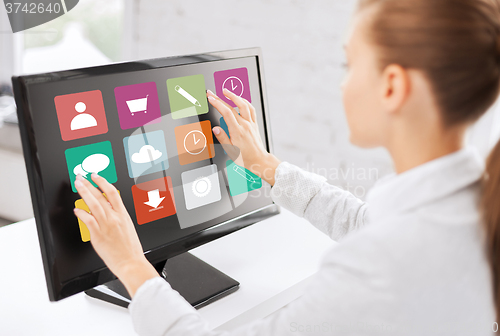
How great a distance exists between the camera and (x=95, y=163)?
665 millimetres

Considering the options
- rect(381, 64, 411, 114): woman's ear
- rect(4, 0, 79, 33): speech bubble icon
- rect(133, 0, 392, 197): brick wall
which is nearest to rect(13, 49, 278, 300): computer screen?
rect(381, 64, 411, 114): woman's ear

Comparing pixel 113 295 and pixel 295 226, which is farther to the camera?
pixel 295 226

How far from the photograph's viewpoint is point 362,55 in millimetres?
531

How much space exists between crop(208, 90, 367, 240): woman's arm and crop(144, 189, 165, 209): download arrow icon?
162mm

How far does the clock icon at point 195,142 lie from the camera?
0.77 meters

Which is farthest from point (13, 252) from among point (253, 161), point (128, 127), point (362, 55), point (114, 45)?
point (114, 45)

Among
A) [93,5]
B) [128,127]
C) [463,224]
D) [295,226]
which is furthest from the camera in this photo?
[93,5]

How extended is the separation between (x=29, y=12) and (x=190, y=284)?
6.53 feet

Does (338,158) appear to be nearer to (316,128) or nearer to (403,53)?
(316,128)

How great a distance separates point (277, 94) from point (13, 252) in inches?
45.9

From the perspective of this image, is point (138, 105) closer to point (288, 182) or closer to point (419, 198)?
point (288, 182)

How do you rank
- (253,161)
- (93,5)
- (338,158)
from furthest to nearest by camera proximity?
(93,5), (338,158), (253,161)

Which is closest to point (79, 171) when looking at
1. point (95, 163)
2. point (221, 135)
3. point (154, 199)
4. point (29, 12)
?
point (95, 163)

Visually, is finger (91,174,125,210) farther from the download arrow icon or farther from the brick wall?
the brick wall
